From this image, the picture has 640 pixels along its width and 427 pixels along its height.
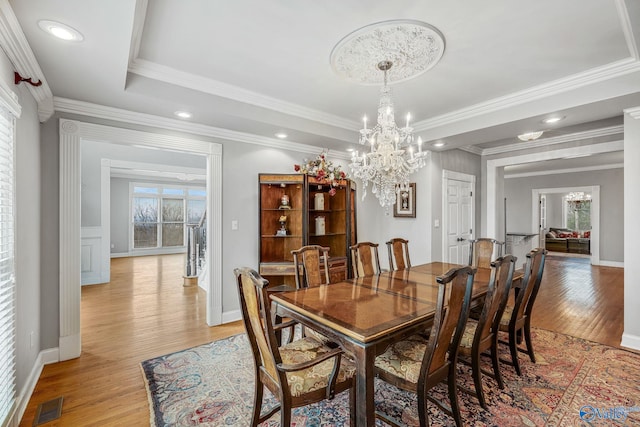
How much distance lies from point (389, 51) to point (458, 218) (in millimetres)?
3696

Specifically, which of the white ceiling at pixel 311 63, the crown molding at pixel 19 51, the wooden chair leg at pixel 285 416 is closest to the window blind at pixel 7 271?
the crown molding at pixel 19 51

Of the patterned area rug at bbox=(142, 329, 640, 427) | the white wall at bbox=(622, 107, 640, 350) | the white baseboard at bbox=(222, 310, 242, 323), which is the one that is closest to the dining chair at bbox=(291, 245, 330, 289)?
the patterned area rug at bbox=(142, 329, 640, 427)

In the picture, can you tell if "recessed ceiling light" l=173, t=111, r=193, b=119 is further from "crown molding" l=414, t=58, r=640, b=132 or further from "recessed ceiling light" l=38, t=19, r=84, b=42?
"crown molding" l=414, t=58, r=640, b=132

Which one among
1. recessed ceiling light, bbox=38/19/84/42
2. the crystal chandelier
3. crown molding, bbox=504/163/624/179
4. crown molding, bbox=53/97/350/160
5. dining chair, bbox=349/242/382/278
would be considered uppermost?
crown molding, bbox=504/163/624/179

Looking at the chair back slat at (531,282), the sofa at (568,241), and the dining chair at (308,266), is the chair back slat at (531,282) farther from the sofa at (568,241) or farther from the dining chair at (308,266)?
the sofa at (568,241)

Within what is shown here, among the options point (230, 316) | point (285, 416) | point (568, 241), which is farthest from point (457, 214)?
point (568, 241)

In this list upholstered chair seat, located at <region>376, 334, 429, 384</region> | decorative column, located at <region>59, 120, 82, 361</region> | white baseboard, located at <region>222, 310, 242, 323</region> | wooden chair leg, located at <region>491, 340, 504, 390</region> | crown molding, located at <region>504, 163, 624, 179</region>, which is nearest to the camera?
upholstered chair seat, located at <region>376, 334, 429, 384</region>

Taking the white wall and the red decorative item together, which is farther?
the white wall

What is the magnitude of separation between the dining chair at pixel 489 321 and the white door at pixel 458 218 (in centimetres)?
271

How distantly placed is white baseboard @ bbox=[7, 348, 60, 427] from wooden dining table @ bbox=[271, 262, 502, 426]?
5.79 feet

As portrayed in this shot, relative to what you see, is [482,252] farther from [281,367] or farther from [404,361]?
[281,367]

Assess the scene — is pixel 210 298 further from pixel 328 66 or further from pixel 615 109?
pixel 615 109

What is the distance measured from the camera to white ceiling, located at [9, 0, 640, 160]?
1872mm

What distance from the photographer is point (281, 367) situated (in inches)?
59.6
